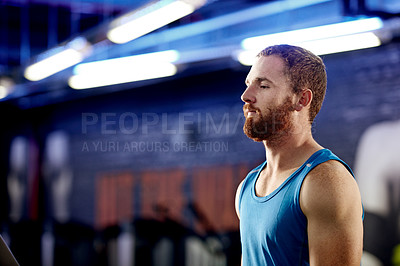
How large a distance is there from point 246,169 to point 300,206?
13.4ft

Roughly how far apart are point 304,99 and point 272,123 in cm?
15

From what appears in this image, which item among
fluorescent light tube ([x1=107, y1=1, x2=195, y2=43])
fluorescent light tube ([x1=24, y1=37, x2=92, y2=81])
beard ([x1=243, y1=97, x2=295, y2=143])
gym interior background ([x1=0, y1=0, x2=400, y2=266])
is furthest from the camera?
gym interior background ([x1=0, y1=0, x2=400, y2=266])

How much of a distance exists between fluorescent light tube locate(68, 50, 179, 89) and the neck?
116 inches

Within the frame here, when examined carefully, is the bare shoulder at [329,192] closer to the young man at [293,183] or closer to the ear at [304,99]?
the young man at [293,183]

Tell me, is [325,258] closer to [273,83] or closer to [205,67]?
[273,83]

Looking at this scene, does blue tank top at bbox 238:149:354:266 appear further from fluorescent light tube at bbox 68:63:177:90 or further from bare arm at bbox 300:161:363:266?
fluorescent light tube at bbox 68:63:177:90

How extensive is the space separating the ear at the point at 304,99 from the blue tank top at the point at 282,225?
0.59 feet

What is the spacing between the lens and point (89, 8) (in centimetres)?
789

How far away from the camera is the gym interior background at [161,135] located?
4.12 meters

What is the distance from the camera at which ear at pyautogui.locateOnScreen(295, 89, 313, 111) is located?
150 centimetres

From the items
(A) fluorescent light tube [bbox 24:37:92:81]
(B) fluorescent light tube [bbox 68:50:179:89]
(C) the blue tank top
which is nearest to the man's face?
(C) the blue tank top

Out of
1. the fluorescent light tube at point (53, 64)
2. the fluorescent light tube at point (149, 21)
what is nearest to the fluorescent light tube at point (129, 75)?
the fluorescent light tube at point (53, 64)

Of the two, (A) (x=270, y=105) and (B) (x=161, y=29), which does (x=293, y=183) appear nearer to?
(A) (x=270, y=105)

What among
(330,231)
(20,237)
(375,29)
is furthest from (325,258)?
(20,237)
